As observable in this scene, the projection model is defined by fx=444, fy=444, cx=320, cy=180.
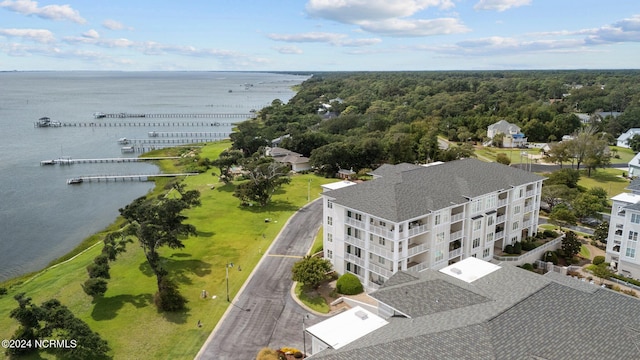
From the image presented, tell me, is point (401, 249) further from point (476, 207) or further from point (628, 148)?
point (628, 148)

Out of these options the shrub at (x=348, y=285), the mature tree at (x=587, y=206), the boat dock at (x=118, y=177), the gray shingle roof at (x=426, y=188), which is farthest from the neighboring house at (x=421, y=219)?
the boat dock at (x=118, y=177)

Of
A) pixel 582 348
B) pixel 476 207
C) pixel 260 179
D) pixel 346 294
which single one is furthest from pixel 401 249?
pixel 260 179

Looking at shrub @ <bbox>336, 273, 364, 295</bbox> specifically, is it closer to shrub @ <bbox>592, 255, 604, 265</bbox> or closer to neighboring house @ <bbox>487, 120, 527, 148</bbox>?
shrub @ <bbox>592, 255, 604, 265</bbox>

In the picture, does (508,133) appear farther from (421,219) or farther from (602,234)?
(421,219)

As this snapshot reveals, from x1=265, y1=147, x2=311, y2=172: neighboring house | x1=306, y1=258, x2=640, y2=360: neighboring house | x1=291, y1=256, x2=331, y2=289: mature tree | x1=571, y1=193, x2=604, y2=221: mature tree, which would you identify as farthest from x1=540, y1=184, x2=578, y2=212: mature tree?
x1=265, y1=147, x2=311, y2=172: neighboring house

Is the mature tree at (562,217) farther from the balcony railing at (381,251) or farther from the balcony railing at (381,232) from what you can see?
the balcony railing at (381,232)

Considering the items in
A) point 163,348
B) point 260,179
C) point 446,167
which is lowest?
point 163,348
